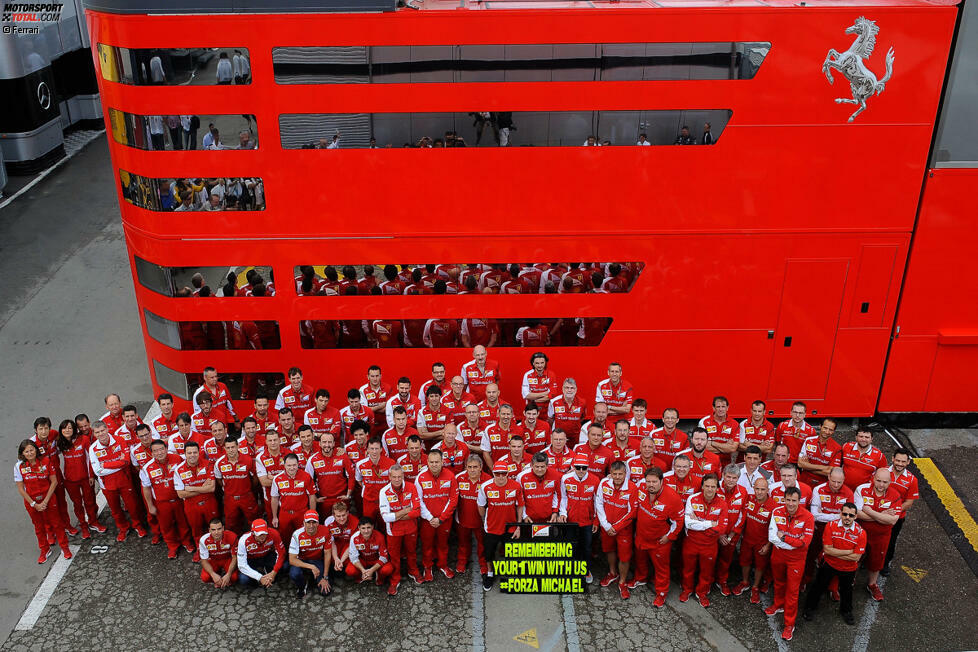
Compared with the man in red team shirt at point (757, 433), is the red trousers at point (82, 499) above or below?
below

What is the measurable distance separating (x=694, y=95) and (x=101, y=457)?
7208 millimetres

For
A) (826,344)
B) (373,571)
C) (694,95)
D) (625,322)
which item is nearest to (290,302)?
(373,571)

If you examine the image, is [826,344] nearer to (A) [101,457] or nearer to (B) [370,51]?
(B) [370,51]

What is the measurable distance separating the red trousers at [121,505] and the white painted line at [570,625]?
4570mm

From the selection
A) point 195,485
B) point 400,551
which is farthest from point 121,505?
point 400,551

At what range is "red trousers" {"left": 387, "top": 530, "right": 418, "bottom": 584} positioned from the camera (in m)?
8.24

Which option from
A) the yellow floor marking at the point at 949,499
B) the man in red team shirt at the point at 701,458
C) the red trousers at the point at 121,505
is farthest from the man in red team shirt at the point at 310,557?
the yellow floor marking at the point at 949,499

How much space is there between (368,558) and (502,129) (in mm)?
4657

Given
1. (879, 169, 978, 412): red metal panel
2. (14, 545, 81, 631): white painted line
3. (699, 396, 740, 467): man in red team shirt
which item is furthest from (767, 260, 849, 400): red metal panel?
(14, 545, 81, 631): white painted line

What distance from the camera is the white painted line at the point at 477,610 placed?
7789 millimetres

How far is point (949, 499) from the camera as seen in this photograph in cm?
962

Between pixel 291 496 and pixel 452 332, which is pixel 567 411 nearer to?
pixel 452 332

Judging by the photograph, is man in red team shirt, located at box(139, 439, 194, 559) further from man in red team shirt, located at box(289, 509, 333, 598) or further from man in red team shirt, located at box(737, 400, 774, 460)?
man in red team shirt, located at box(737, 400, 774, 460)

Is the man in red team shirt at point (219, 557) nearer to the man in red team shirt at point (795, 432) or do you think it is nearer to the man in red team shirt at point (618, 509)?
the man in red team shirt at point (618, 509)
